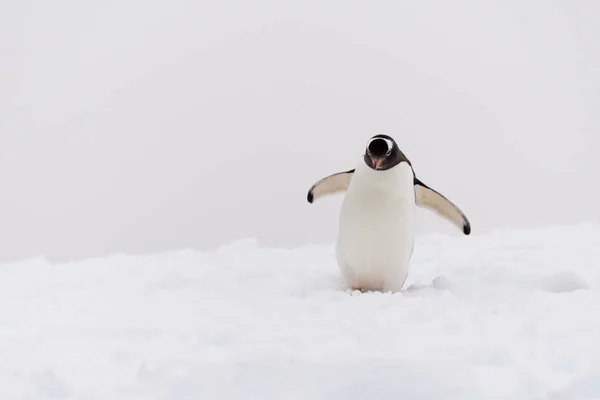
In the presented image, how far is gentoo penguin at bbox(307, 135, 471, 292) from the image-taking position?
111 inches

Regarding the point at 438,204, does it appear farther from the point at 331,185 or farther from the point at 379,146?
the point at 379,146

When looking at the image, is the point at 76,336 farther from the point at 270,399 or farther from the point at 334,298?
the point at 334,298

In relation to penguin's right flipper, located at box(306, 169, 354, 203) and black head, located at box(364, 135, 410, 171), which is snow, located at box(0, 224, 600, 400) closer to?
penguin's right flipper, located at box(306, 169, 354, 203)

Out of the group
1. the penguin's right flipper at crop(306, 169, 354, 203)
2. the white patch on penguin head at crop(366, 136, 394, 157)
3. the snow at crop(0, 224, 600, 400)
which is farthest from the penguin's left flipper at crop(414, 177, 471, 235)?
the white patch on penguin head at crop(366, 136, 394, 157)

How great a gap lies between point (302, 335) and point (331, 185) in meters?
1.55

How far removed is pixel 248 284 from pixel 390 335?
1231 mm

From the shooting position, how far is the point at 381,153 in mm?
2738

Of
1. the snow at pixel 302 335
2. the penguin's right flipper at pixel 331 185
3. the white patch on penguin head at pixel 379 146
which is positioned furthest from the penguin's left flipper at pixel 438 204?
the white patch on penguin head at pixel 379 146

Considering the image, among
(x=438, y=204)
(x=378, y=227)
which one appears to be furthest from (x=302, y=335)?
(x=438, y=204)

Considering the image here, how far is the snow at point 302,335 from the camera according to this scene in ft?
4.91

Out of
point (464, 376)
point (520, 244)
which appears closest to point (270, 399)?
point (464, 376)

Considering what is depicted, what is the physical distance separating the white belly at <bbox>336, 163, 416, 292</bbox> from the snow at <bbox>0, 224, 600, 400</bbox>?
15cm

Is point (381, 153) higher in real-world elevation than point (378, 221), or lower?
higher

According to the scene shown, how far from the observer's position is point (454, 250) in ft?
14.7
